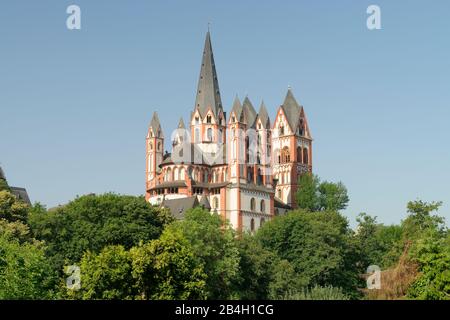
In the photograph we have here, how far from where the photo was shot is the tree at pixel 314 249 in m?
73.6

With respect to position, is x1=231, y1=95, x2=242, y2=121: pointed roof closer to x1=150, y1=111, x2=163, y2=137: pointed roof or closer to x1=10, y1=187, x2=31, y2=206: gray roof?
x1=150, y1=111, x2=163, y2=137: pointed roof

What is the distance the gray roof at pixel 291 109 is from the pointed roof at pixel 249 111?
6.18m

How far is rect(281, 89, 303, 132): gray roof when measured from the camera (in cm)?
13916

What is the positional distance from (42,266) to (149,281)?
5.56 meters

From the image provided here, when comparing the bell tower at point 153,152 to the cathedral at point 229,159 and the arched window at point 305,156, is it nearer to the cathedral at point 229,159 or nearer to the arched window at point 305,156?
the cathedral at point 229,159

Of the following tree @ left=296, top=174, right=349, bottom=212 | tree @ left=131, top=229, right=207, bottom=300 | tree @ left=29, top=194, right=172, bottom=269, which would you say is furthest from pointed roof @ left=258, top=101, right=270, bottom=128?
tree @ left=131, top=229, right=207, bottom=300

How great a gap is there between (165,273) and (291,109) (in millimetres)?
102808

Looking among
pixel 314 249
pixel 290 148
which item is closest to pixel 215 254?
pixel 314 249

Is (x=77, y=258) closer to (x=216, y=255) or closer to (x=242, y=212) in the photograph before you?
(x=216, y=255)

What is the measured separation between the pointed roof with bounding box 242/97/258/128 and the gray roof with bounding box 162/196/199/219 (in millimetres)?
29975

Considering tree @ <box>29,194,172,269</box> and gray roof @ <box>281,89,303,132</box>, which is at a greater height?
gray roof @ <box>281,89,303,132</box>

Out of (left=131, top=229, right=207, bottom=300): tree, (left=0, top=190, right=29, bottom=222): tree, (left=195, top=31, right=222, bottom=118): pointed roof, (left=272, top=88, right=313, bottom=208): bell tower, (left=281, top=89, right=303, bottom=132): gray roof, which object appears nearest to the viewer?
(left=131, top=229, right=207, bottom=300): tree

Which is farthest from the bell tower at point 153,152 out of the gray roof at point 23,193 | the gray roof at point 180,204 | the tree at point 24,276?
the tree at point 24,276
